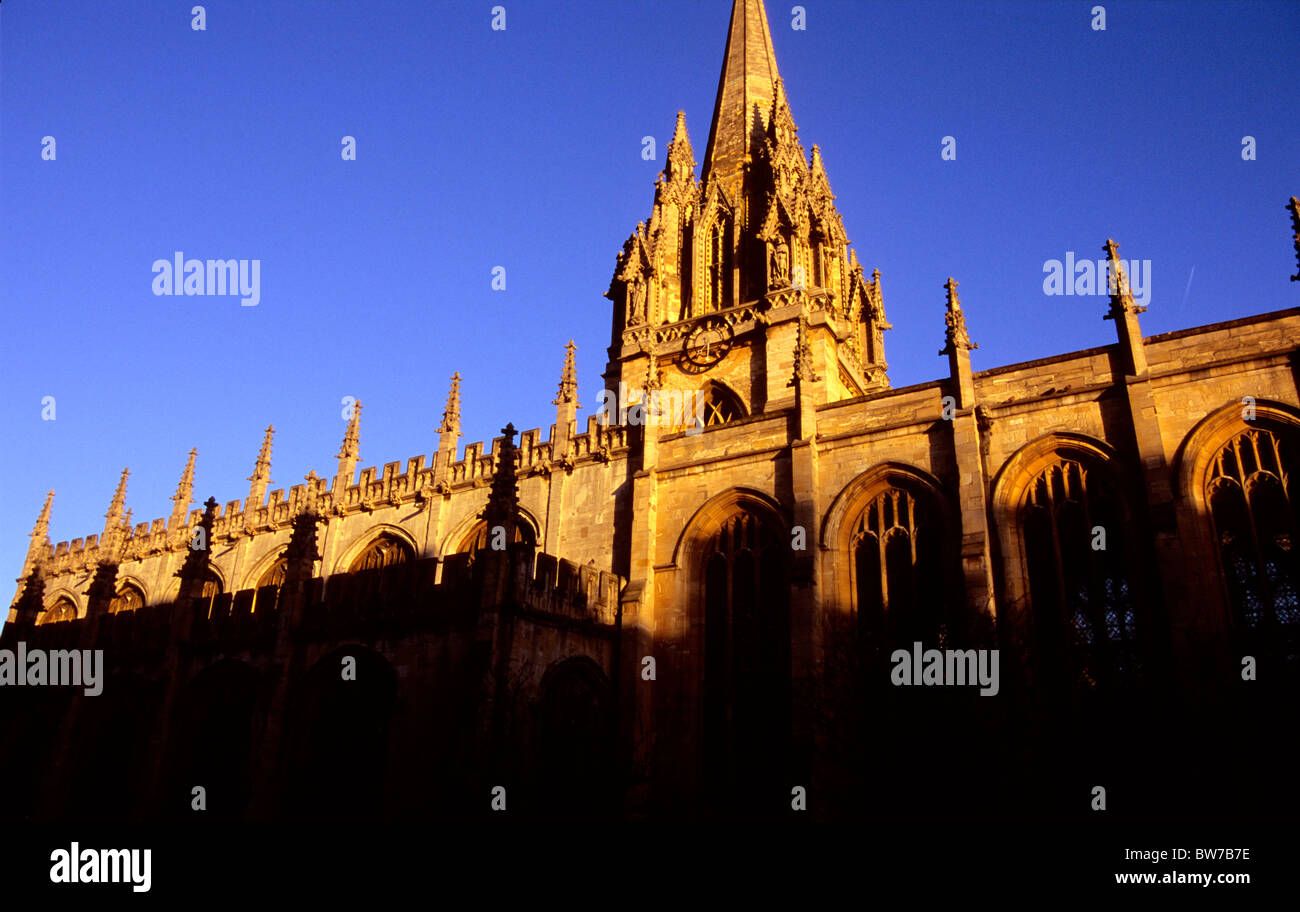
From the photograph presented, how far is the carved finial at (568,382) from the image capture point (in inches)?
1052

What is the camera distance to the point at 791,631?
19.3 metres

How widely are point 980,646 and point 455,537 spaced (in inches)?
588

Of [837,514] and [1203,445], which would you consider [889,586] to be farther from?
[1203,445]

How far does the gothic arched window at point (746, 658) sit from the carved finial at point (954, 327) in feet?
18.0

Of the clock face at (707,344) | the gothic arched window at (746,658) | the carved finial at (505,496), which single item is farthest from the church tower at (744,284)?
the carved finial at (505,496)

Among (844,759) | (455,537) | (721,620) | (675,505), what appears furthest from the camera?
(455,537)

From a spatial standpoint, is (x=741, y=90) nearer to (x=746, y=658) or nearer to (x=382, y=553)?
(x=382, y=553)

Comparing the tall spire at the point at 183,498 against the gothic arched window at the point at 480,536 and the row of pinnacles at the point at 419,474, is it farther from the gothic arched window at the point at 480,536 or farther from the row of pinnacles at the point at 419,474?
the gothic arched window at the point at 480,536

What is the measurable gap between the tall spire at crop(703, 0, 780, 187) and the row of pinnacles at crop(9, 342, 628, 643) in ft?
41.1

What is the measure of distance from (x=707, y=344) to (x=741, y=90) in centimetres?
1465

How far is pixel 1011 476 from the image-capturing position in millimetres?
18531

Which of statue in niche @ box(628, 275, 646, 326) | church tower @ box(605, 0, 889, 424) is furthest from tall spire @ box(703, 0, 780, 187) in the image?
statue in niche @ box(628, 275, 646, 326)

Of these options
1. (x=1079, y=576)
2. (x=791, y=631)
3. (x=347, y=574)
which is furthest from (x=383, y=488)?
(x=1079, y=576)
